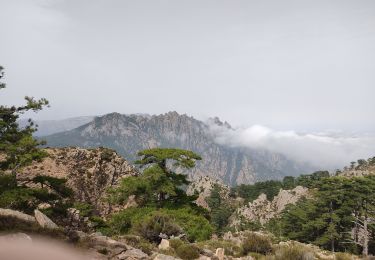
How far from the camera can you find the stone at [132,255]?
15.4 m

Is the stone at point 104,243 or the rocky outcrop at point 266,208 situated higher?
the stone at point 104,243

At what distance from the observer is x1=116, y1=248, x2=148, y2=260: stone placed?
15441 mm

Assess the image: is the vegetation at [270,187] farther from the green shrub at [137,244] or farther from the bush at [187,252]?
the green shrub at [137,244]

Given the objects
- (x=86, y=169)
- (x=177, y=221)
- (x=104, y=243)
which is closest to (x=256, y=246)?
(x=177, y=221)

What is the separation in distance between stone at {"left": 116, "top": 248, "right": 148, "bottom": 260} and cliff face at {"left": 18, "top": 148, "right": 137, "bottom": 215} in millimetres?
41526

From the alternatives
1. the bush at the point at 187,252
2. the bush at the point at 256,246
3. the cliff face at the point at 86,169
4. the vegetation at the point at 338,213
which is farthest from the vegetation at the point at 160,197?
the vegetation at the point at 338,213

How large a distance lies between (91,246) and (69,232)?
4.88 feet

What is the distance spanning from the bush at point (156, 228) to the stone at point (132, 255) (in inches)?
233

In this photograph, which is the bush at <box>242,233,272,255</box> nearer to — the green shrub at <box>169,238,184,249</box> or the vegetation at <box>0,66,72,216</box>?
the green shrub at <box>169,238,184,249</box>

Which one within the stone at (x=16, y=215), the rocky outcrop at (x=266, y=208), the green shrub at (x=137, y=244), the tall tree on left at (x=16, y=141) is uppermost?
the tall tree on left at (x=16, y=141)

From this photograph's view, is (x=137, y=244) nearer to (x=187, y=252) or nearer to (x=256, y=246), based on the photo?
(x=187, y=252)

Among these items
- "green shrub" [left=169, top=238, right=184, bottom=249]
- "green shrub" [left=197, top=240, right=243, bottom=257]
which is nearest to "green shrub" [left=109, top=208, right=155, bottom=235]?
"green shrub" [left=197, top=240, right=243, bottom=257]

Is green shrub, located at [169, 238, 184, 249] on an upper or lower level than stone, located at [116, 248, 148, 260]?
lower

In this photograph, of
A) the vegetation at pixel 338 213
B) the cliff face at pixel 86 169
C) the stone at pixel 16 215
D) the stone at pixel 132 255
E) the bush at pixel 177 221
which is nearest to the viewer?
the stone at pixel 132 255
